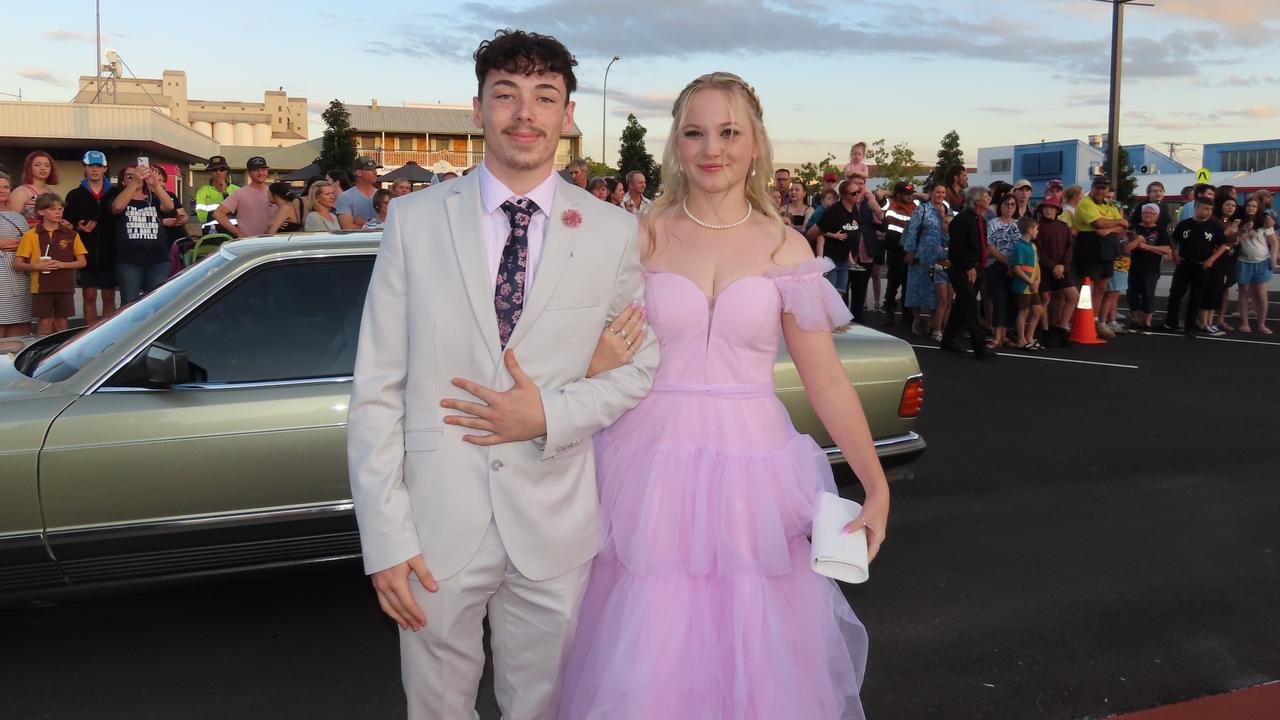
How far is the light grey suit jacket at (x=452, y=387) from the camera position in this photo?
197cm

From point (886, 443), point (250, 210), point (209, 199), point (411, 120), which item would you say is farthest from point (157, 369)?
point (411, 120)

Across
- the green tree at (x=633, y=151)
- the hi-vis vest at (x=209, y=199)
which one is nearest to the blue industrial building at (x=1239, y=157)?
the green tree at (x=633, y=151)

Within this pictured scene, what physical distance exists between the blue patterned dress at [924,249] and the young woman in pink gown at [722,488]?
30.1 ft

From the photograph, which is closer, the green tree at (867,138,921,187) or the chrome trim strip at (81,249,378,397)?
the chrome trim strip at (81,249,378,397)

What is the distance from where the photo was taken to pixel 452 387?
2016 mm

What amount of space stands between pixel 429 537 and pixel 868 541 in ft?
3.58

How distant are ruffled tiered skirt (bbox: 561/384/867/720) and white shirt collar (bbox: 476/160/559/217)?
0.65 metres

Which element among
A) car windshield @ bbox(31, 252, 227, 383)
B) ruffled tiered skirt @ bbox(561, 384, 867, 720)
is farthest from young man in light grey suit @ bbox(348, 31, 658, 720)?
car windshield @ bbox(31, 252, 227, 383)

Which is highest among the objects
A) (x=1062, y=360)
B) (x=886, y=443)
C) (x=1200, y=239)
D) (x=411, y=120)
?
(x=411, y=120)

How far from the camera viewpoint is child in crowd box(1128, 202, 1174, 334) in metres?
12.8

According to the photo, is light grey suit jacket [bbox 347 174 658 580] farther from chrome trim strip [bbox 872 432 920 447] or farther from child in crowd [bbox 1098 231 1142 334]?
child in crowd [bbox 1098 231 1142 334]

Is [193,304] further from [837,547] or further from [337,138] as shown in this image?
[337,138]

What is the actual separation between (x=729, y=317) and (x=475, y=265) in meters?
0.75

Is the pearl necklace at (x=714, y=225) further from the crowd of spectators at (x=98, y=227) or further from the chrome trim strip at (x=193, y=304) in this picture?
the crowd of spectators at (x=98, y=227)
